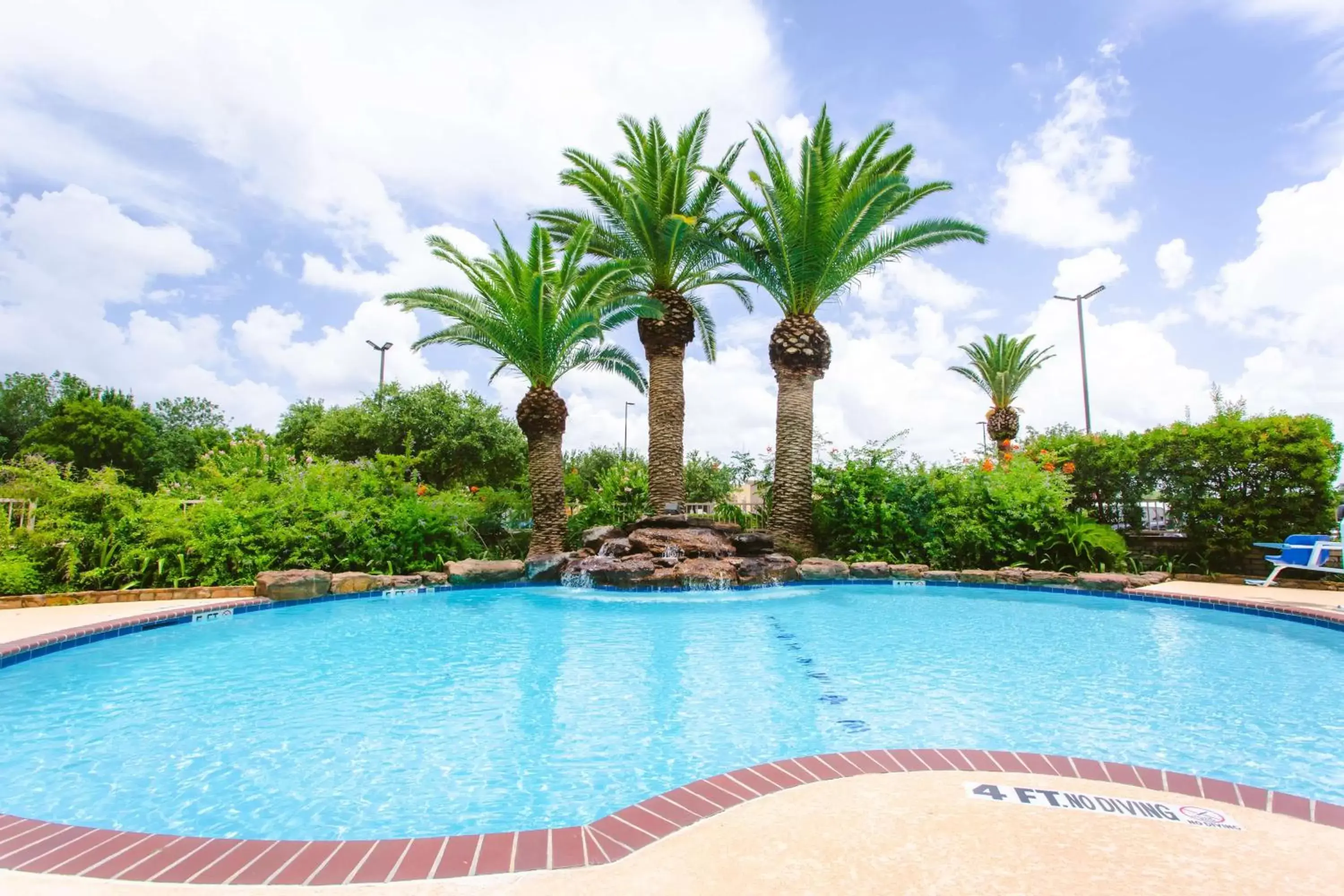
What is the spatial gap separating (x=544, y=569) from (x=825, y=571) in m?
5.86

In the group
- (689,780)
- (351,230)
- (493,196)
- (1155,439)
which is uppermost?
(493,196)

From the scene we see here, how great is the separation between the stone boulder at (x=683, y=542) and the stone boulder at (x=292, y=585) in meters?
5.92

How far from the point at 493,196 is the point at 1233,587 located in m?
16.5

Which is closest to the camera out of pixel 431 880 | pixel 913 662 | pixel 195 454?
pixel 431 880

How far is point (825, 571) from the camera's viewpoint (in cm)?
1388

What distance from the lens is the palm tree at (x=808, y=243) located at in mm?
14859

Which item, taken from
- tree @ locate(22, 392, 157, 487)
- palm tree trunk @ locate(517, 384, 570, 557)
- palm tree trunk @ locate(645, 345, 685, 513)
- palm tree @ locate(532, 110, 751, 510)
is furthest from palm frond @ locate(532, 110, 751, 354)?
tree @ locate(22, 392, 157, 487)

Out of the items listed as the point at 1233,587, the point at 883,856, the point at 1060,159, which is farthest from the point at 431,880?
the point at 1233,587

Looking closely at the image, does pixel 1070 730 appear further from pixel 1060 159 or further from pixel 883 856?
pixel 1060 159

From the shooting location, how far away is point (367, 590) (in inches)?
479

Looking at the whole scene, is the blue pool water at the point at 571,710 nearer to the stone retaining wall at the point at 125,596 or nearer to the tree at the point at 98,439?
the stone retaining wall at the point at 125,596

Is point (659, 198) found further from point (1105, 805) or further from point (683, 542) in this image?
point (1105, 805)

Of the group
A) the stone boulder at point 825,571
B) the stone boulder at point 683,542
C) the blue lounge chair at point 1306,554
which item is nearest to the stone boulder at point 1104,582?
the blue lounge chair at point 1306,554

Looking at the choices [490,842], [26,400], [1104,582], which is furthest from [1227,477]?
[26,400]
